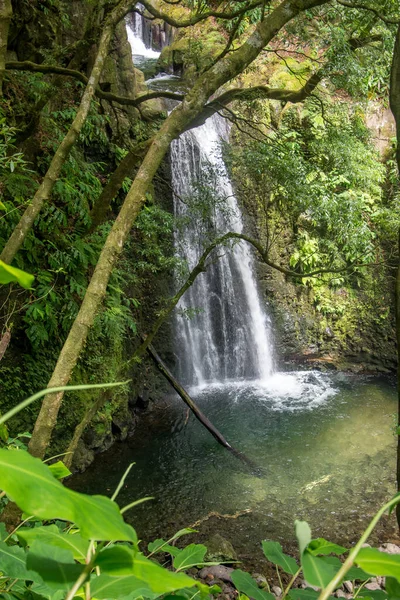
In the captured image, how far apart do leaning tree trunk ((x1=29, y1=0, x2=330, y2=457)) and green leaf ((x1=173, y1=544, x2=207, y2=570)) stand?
1580 millimetres

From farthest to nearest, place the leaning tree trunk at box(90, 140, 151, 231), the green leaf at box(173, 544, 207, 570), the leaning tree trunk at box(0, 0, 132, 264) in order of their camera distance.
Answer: the leaning tree trunk at box(90, 140, 151, 231)
the leaning tree trunk at box(0, 0, 132, 264)
the green leaf at box(173, 544, 207, 570)

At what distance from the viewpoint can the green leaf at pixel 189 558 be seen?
104cm

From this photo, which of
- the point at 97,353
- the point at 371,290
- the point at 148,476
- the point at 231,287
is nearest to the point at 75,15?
the point at 97,353

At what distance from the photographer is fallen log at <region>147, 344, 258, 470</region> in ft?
20.5

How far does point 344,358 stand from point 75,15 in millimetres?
9763

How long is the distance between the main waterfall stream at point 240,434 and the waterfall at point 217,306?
3cm

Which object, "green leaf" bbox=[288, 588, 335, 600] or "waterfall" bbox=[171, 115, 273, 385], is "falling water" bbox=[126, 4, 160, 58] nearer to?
"waterfall" bbox=[171, 115, 273, 385]

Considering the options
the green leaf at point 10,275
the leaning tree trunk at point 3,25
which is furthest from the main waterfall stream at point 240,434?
the green leaf at point 10,275

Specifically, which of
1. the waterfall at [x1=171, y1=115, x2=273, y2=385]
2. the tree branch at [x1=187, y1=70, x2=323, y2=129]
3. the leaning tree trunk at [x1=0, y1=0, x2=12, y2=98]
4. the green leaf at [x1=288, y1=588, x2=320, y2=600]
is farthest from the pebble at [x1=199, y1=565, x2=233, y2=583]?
the waterfall at [x1=171, y1=115, x2=273, y2=385]

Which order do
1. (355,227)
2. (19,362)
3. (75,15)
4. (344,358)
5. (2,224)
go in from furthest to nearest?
(344,358) < (355,227) < (75,15) < (19,362) < (2,224)

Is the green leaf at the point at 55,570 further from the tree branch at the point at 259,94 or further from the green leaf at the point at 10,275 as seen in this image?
the tree branch at the point at 259,94

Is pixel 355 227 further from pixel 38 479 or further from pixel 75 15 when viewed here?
pixel 38 479

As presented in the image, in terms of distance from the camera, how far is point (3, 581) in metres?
0.90

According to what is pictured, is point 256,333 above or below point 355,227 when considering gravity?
below
